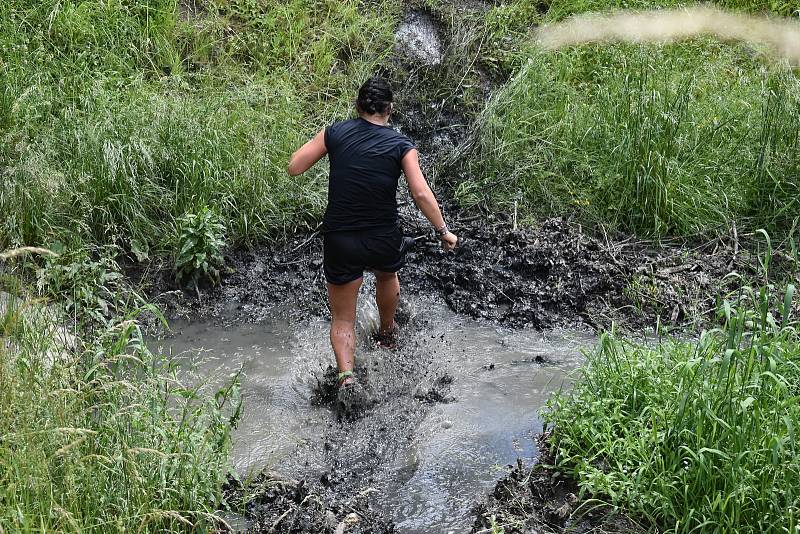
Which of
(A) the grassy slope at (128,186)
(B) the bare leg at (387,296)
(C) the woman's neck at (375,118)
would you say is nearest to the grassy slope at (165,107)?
(A) the grassy slope at (128,186)

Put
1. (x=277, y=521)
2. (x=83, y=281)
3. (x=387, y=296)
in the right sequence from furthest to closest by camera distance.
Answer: (x=83, y=281) → (x=387, y=296) → (x=277, y=521)

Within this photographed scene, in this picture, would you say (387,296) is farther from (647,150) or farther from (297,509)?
(647,150)

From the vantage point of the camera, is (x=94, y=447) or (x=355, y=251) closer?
(x=94, y=447)

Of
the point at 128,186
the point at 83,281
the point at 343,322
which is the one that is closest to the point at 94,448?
the point at 343,322

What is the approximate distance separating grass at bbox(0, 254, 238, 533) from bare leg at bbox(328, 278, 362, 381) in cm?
124

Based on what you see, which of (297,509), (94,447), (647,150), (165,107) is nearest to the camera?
(94,447)

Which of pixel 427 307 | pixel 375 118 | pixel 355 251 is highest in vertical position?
pixel 375 118

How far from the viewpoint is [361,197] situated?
537cm

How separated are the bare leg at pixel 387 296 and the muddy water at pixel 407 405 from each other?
22 cm

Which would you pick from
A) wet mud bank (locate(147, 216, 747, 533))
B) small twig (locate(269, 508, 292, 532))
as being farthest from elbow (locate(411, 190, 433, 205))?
small twig (locate(269, 508, 292, 532))

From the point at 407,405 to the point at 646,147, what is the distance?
332cm

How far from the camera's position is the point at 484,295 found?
706cm

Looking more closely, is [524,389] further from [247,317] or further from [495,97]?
[495,97]

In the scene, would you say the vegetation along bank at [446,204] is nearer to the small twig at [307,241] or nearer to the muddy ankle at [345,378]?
the small twig at [307,241]
